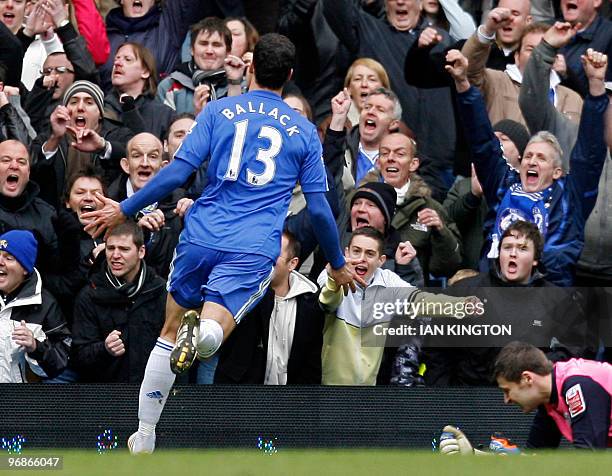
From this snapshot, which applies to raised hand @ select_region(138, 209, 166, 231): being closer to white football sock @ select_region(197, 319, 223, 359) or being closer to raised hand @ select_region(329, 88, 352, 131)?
raised hand @ select_region(329, 88, 352, 131)

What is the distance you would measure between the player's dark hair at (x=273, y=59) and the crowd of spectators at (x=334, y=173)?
1.76 meters

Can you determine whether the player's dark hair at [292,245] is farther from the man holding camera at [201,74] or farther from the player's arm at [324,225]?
the man holding camera at [201,74]

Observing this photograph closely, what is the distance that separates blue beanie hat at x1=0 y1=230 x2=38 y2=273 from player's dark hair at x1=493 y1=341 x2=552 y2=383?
3492 mm

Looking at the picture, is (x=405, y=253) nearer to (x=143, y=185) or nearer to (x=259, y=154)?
(x=143, y=185)

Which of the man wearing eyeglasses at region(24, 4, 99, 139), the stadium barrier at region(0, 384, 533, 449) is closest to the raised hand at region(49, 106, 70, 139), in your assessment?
the man wearing eyeglasses at region(24, 4, 99, 139)

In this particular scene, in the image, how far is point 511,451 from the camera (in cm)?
912

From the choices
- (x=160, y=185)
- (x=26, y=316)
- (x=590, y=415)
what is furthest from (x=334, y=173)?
(x=590, y=415)

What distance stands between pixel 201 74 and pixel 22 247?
2.50m

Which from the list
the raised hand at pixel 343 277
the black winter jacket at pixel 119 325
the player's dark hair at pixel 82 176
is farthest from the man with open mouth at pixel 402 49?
the raised hand at pixel 343 277

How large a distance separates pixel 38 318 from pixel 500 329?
10.2ft

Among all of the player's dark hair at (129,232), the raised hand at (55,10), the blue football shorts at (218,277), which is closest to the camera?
the blue football shorts at (218,277)

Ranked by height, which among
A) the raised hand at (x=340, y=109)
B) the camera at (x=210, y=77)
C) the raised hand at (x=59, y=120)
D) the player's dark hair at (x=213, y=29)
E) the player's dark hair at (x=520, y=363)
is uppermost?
the player's dark hair at (x=213, y=29)

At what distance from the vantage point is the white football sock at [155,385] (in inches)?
342

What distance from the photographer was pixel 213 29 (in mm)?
11852
